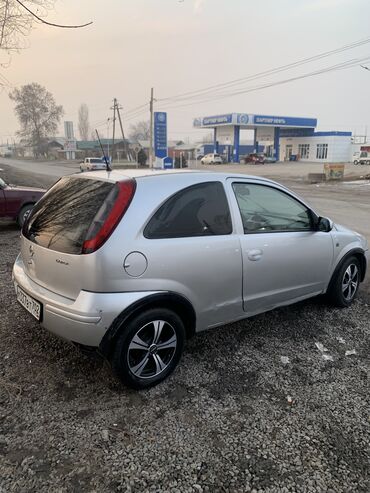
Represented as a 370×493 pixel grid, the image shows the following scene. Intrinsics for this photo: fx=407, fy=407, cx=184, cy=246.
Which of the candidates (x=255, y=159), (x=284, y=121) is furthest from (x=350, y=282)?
(x=284, y=121)

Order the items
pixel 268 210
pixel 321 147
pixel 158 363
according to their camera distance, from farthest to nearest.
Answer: pixel 321 147 → pixel 268 210 → pixel 158 363

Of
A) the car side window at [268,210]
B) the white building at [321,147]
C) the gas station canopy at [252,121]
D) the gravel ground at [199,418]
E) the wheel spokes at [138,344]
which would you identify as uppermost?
the gas station canopy at [252,121]

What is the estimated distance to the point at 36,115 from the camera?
9156 centimetres

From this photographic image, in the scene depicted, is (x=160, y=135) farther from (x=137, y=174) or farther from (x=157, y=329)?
(x=157, y=329)

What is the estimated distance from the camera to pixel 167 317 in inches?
→ 119

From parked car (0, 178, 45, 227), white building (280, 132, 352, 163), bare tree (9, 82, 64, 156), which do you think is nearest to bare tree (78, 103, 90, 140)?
bare tree (9, 82, 64, 156)

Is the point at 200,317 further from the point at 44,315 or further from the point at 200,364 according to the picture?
the point at 44,315

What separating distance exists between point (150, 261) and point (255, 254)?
1062 millimetres

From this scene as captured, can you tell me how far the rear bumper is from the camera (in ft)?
8.93

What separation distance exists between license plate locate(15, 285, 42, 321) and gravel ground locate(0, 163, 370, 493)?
0.48m

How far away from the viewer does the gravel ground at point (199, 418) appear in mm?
2258

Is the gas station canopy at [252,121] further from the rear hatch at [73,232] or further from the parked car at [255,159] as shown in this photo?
the rear hatch at [73,232]

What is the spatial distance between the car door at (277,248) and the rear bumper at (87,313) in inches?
43.1

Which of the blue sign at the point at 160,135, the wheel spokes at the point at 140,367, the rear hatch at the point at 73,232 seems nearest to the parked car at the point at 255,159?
the blue sign at the point at 160,135
